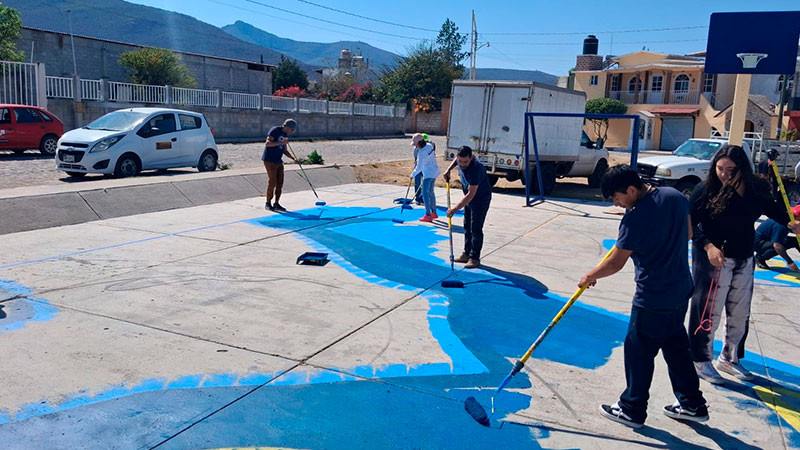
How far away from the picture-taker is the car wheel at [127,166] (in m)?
14.1

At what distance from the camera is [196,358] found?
16.1 ft

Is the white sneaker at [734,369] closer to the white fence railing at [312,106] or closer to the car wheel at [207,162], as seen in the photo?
the car wheel at [207,162]

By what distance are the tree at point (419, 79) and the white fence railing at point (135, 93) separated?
30683 millimetres

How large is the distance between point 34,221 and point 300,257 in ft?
15.2

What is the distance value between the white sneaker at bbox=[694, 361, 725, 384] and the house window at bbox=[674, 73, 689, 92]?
154 feet

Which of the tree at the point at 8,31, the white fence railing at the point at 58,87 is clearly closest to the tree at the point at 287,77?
the tree at the point at 8,31

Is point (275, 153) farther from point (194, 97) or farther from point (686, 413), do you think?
point (194, 97)

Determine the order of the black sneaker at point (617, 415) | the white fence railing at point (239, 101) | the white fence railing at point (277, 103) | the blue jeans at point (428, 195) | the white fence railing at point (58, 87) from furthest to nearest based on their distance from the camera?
the white fence railing at point (277, 103) → the white fence railing at point (239, 101) → the white fence railing at point (58, 87) → the blue jeans at point (428, 195) → the black sneaker at point (617, 415)

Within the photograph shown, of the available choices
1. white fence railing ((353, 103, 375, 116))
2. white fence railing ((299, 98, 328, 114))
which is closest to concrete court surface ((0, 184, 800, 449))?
white fence railing ((299, 98, 328, 114))

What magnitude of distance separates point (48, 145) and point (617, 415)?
19268 mm

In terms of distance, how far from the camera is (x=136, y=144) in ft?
47.5

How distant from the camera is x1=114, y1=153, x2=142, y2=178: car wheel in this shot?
14.1m

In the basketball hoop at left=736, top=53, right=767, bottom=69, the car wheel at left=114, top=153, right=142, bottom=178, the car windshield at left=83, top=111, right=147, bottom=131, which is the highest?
the basketball hoop at left=736, top=53, right=767, bottom=69

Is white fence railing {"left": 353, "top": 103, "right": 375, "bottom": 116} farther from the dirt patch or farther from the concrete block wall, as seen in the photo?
the dirt patch
